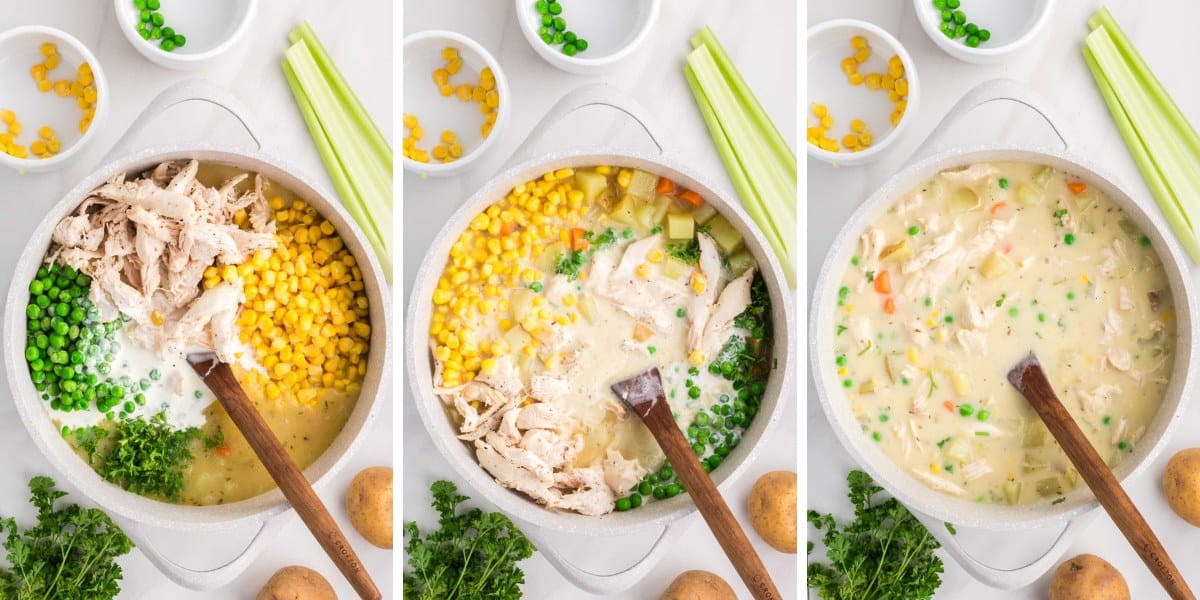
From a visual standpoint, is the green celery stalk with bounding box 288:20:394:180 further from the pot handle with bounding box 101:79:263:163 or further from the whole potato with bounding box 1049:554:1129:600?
the whole potato with bounding box 1049:554:1129:600

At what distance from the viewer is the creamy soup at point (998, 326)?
2.50 metres

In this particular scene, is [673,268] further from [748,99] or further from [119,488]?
[119,488]

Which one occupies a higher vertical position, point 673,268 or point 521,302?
point 673,268

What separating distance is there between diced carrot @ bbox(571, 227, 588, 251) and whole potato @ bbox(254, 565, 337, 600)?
3.71 ft

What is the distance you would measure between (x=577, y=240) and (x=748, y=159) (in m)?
0.55

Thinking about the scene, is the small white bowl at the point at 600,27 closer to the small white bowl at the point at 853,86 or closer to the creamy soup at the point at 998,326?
the small white bowl at the point at 853,86

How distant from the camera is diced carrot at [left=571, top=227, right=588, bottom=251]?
2.60 meters

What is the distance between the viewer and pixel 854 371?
252cm

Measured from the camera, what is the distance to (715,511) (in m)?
2.42

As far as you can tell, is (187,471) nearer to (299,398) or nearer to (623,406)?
(299,398)

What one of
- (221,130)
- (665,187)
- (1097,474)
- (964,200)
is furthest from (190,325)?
(1097,474)

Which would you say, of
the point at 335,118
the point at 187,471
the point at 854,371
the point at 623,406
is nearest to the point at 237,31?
the point at 335,118

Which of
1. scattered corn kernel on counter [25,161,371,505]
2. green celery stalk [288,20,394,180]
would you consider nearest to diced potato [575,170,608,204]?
green celery stalk [288,20,394,180]

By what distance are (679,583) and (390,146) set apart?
1402mm
